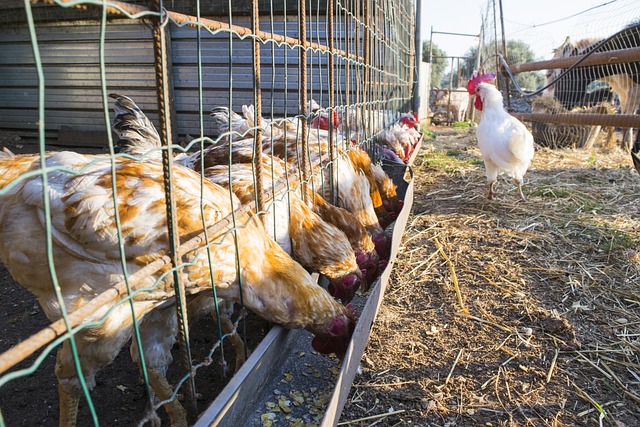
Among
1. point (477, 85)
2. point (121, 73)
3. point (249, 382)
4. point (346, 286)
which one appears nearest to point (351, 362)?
point (249, 382)

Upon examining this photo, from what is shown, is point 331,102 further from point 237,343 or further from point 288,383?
point 288,383

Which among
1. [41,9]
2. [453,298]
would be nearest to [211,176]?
[453,298]

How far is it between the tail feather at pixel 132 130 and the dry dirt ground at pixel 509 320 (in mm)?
2100

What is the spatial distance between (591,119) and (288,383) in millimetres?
5378

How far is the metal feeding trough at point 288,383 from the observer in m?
1.52

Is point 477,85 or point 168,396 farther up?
point 477,85

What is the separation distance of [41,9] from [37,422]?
827 cm

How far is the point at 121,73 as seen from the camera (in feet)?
25.8

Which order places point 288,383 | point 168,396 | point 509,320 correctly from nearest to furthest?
Result: point 168,396 < point 288,383 < point 509,320

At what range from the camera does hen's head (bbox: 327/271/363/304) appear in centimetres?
263

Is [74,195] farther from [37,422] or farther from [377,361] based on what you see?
[377,361]

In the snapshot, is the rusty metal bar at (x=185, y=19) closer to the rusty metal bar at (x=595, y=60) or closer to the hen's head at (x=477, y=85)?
the hen's head at (x=477, y=85)

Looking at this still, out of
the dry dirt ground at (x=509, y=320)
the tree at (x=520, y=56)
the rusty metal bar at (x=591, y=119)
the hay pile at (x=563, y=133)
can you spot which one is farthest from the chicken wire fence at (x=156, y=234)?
the tree at (x=520, y=56)

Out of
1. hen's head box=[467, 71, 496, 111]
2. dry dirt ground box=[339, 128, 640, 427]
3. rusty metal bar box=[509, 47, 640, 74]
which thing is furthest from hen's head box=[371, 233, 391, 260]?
rusty metal bar box=[509, 47, 640, 74]
